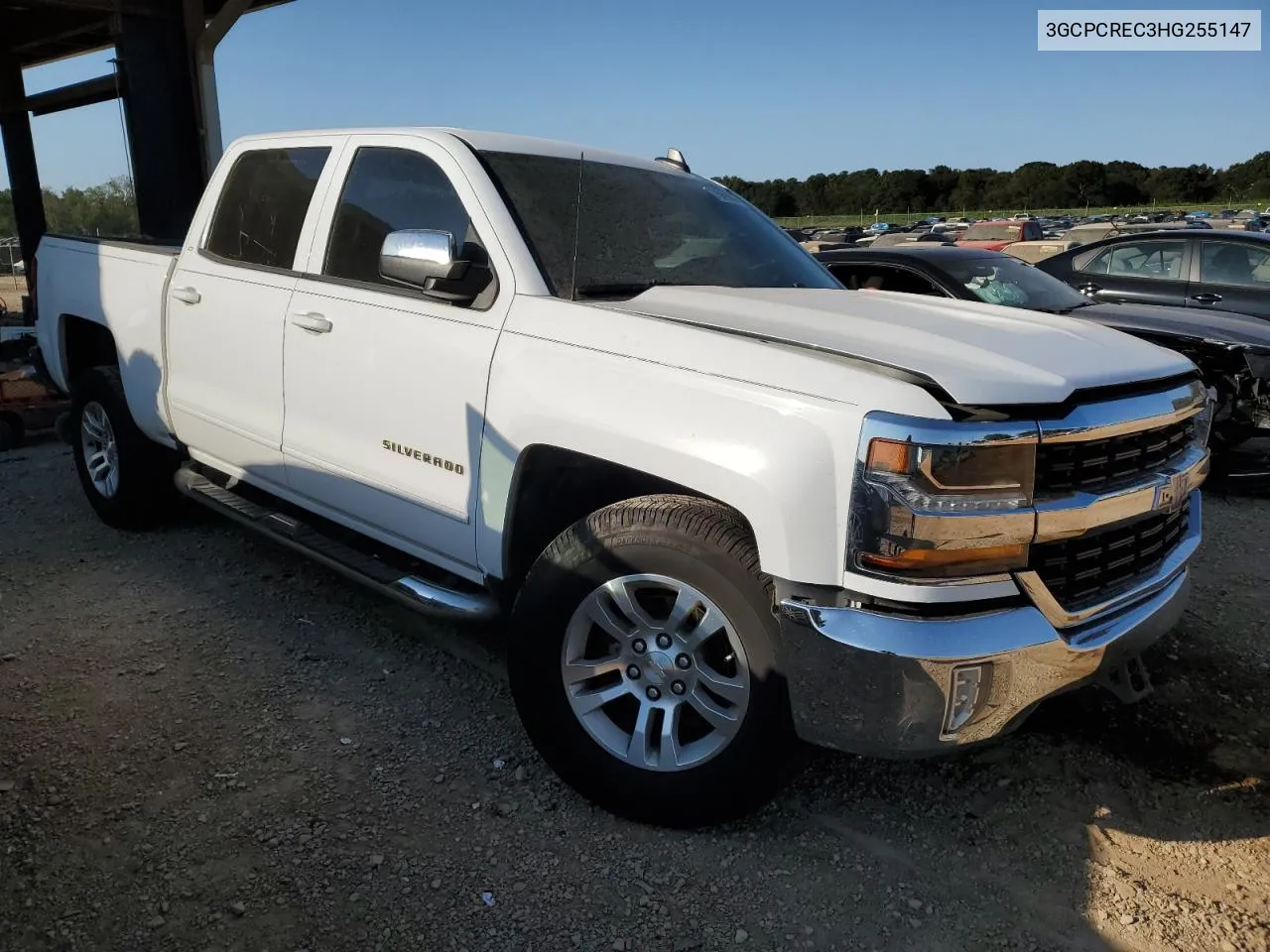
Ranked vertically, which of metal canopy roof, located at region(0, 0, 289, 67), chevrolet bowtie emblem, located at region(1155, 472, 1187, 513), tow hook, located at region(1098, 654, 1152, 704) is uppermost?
metal canopy roof, located at region(0, 0, 289, 67)

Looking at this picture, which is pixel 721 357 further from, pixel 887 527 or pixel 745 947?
pixel 745 947

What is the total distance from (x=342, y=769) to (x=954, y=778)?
1961 millimetres

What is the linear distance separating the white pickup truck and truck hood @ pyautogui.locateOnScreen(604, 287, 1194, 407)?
0.02 metres

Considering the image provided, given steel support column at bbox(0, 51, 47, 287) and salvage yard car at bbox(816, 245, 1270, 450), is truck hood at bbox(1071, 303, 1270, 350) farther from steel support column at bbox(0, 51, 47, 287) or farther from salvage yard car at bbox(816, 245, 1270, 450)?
steel support column at bbox(0, 51, 47, 287)

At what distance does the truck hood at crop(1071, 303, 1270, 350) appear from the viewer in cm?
654

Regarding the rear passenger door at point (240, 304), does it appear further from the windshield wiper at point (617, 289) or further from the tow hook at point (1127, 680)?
the tow hook at point (1127, 680)

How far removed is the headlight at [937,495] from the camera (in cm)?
217

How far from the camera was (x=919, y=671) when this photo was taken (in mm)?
2193

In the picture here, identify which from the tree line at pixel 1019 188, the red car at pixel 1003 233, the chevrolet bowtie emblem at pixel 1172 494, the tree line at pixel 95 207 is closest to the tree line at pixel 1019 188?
the tree line at pixel 1019 188

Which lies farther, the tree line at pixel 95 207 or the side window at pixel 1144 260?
the tree line at pixel 95 207

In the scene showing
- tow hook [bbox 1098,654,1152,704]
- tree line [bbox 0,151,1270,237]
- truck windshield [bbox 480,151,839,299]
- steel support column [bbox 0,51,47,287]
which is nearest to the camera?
tow hook [bbox 1098,654,1152,704]

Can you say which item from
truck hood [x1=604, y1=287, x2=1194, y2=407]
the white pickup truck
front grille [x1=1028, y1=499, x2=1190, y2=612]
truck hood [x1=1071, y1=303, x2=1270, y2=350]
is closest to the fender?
the white pickup truck

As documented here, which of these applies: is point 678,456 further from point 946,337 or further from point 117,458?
point 117,458

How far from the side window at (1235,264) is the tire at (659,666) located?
8.29m
